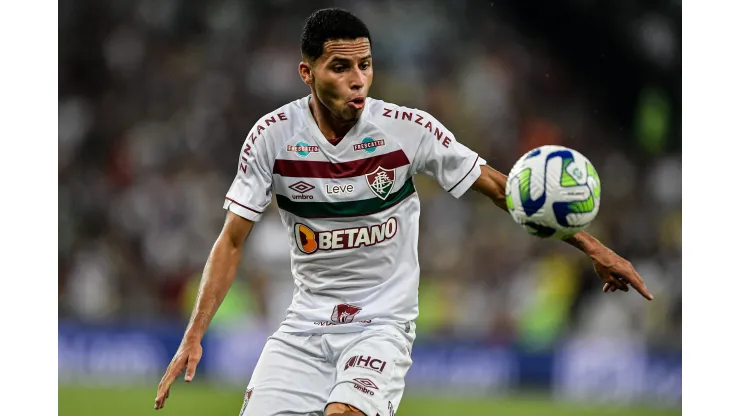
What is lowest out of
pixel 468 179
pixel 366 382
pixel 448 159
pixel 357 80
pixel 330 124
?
pixel 366 382

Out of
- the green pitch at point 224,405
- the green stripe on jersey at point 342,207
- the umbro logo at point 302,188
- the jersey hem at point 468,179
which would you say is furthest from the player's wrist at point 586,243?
the green pitch at point 224,405

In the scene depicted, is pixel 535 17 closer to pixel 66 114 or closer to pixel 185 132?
pixel 185 132

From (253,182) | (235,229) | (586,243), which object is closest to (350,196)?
(253,182)

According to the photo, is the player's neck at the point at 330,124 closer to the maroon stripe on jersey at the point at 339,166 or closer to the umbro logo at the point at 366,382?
the maroon stripe on jersey at the point at 339,166

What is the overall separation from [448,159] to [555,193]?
2.75 feet

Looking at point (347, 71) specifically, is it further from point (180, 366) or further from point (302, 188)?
point (180, 366)

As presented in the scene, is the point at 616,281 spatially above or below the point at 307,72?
below

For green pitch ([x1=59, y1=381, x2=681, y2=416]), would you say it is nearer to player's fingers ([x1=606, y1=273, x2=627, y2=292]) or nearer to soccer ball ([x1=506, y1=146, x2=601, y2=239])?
player's fingers ([x1=606, y1=273, x2=627, y2=292])

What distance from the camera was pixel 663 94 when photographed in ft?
48.3

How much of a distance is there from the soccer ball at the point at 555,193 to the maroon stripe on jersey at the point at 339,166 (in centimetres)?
76

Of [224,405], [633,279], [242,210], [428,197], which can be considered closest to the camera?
[633,279]

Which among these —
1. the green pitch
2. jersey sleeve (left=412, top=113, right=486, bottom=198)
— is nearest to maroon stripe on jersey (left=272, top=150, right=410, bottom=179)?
jersey sleeve (left=412, top=113, right=486, bottom=198)

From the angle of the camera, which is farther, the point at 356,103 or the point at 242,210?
the point at 242,210

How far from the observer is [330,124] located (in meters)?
5.55
